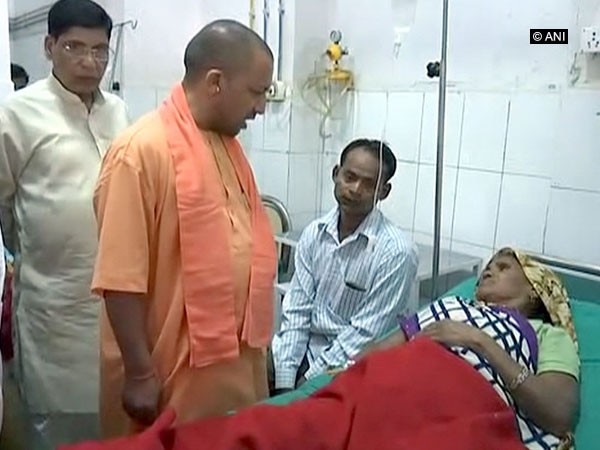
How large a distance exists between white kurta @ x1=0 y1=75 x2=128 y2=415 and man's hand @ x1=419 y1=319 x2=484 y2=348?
919 millimetres

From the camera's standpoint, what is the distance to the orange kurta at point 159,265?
56.0 inches

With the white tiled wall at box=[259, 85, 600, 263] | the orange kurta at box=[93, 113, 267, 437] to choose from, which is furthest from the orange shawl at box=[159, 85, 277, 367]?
the white tiled wall at box=[259, 85, 600, 263]

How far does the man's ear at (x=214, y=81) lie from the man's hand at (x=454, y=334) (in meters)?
0.78

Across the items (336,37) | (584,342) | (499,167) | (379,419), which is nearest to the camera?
(379,419)

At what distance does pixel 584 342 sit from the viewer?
197 cm

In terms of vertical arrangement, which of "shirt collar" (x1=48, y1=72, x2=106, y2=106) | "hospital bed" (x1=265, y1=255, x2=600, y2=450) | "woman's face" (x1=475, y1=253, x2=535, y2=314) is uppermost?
"shirt collar" (x1=48, y1=72, x2=106, y2=106)

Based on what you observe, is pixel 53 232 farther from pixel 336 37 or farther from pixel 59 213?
pixel 336 37

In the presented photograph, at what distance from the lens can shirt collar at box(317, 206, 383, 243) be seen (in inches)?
86.5

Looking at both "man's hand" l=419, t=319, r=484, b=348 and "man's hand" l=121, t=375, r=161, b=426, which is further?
"man's hand" l=419, t=319, r=484, b=348

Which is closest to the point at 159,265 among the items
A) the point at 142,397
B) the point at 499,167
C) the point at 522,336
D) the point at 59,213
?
the point at 142,397

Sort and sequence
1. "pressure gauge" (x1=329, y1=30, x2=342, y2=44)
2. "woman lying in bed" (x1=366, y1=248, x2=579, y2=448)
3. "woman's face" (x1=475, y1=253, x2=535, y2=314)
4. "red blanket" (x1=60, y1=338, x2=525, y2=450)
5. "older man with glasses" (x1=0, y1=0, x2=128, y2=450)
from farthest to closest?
1. "pressure gauge" (x1=329, y1=30, x2=342, y2=44)
2. "woman's face" (x1=475, y1=253, x2=535, y2=314)
3. "older man with glasses" (x1=0, y1=0, x2=128, y2=450)
4. "woman lying in bed" (x1=366, y1=248, x2=579, y2=448)
5. "red blanket" (x1=60, y1=338, x2=525, y2=450)

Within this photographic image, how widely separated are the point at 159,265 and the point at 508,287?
989mm

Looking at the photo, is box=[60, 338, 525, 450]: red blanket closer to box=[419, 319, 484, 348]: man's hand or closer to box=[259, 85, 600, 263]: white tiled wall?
box=[419, 319, 484, 348]: man's hand

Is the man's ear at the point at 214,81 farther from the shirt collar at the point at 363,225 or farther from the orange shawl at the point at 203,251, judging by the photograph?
the shirt collar at the point at 363,225
